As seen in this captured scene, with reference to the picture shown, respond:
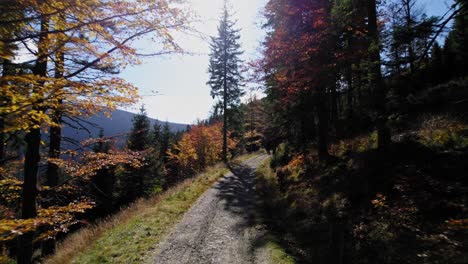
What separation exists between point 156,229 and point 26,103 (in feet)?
19.8

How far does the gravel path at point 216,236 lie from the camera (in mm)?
6570

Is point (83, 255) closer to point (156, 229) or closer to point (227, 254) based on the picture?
point (156, 229)

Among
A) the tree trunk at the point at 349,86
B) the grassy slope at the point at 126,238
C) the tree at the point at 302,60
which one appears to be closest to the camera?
the grassy slope at the point at 126,238

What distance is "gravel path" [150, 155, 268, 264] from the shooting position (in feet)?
21.6

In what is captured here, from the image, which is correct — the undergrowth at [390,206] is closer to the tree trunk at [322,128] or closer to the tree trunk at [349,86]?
the tree trunk at [322,128]

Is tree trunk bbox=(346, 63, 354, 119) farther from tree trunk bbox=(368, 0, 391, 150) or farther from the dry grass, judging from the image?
the dry grass

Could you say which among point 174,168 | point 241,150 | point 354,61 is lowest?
point 174,168

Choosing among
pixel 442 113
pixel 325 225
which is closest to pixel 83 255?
pixel 325 225

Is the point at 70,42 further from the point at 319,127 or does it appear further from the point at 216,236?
the point at 319,127

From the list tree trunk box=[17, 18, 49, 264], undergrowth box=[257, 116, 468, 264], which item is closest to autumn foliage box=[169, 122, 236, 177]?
undergrowth box=[257, 116, 468, 264]

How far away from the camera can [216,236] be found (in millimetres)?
7895

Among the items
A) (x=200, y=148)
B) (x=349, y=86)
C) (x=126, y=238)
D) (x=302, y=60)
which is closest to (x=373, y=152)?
(x=302, y=60)

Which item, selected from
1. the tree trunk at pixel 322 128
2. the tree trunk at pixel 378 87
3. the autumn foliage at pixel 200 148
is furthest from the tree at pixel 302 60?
the autumn foliage at pixel 200 148

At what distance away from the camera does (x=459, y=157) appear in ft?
20.8
